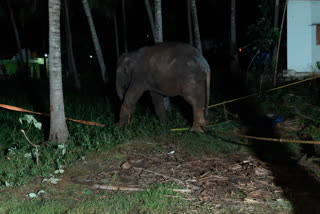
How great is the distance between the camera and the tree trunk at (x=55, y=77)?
6.80 meters

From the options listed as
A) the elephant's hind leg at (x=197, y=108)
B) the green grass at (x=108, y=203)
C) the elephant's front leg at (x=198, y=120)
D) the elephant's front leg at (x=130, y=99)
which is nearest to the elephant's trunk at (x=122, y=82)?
the elephant's front leg at (x=130, y=99)

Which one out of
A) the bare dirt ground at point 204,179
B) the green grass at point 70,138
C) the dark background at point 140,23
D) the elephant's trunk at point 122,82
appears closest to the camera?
the bare dirt ground at point 204,179

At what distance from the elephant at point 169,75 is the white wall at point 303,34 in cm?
660

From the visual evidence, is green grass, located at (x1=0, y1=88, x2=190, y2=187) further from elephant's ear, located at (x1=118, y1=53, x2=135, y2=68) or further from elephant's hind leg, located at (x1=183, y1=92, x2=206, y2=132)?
elephant's ear, located at (x1=118, y1=53, x2=135, y2=68)

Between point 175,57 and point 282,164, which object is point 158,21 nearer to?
point 175,57

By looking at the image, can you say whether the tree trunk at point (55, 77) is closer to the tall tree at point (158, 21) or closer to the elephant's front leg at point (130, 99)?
the elephant's front leg at point (130, 99)

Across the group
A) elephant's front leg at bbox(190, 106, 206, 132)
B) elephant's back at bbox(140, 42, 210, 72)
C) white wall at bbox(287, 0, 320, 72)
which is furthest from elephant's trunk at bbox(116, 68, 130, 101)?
white wall at bbox(287, 0, 320, 72)

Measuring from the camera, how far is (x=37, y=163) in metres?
5.79

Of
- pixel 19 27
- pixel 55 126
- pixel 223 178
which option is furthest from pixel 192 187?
pixel 19 27

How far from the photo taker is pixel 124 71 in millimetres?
8812

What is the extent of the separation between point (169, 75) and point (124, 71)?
46.3 inches

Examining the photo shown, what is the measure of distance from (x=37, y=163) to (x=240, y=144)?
12.4 ft

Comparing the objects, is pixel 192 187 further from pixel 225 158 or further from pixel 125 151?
pixel 125 151

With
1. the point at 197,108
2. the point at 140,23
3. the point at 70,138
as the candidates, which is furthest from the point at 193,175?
the point at 140,23
